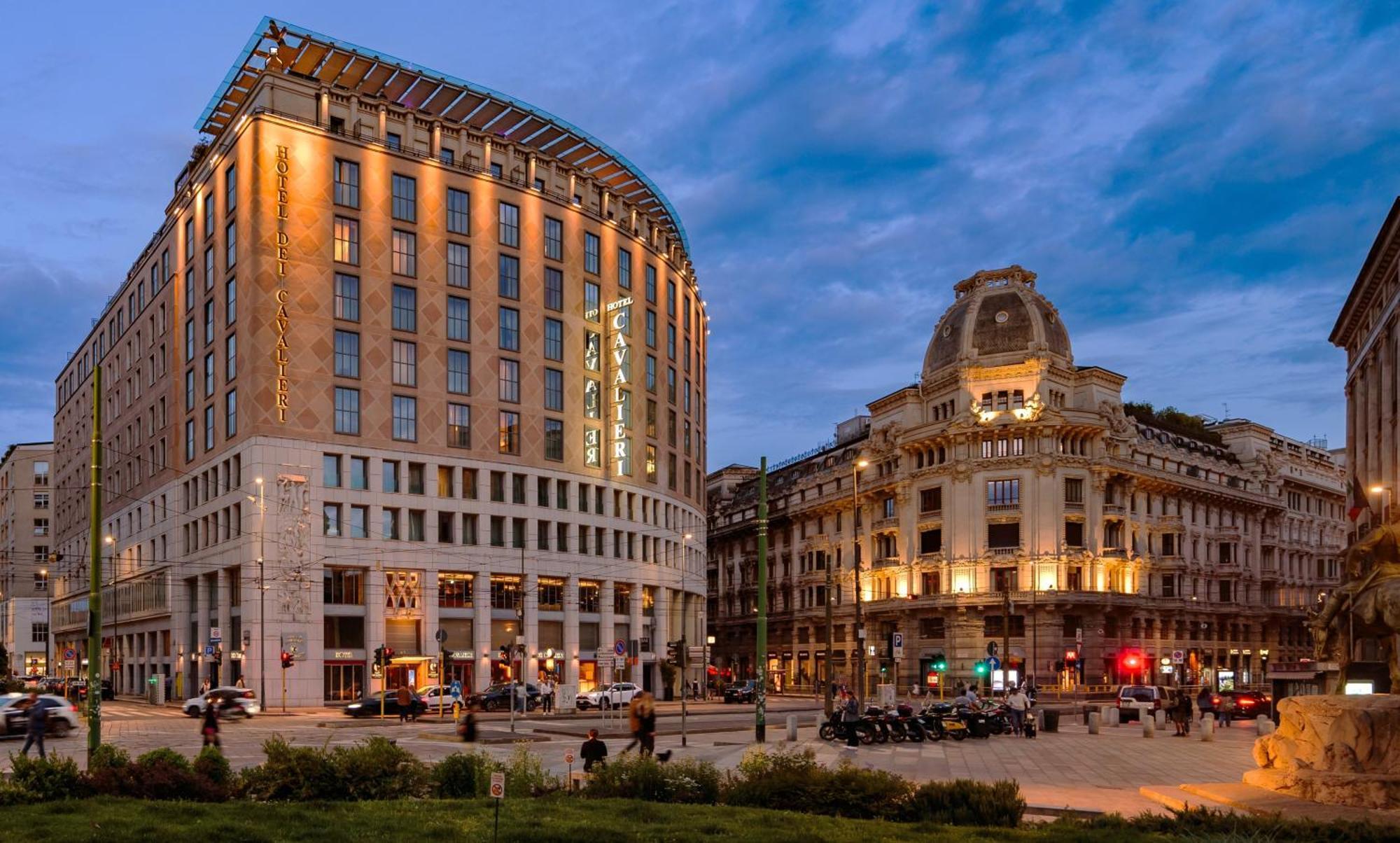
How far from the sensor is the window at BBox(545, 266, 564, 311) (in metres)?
81.3

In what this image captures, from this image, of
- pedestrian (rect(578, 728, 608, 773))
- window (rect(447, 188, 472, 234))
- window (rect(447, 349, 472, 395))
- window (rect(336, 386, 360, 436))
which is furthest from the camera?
window (rect(447, 188, 472, 234))

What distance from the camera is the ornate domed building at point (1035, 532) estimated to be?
90.2 metres

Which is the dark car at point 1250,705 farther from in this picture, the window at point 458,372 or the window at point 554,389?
the window at point 458,372

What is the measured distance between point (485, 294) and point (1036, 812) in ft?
204

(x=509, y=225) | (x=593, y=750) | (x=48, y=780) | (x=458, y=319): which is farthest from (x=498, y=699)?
(x=48, y=780)

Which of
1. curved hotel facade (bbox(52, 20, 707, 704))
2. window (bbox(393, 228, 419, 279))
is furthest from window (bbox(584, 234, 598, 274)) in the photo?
window (bbox(393, 228, 419, 279))

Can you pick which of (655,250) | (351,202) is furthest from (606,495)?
(351,202)

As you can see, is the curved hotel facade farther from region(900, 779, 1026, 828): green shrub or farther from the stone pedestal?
region(900, 779, 1026, 828): green shrub

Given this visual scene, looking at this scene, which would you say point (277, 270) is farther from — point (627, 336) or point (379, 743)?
point (379, 743)

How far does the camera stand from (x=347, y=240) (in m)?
72.0

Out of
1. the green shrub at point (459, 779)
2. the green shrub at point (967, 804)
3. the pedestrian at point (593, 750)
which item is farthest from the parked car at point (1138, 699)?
the green shrub at point (459, 779)

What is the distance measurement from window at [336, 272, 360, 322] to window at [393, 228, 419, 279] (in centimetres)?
281

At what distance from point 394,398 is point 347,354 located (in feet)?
12.7

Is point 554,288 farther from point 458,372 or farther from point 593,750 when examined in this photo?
point 593,750
